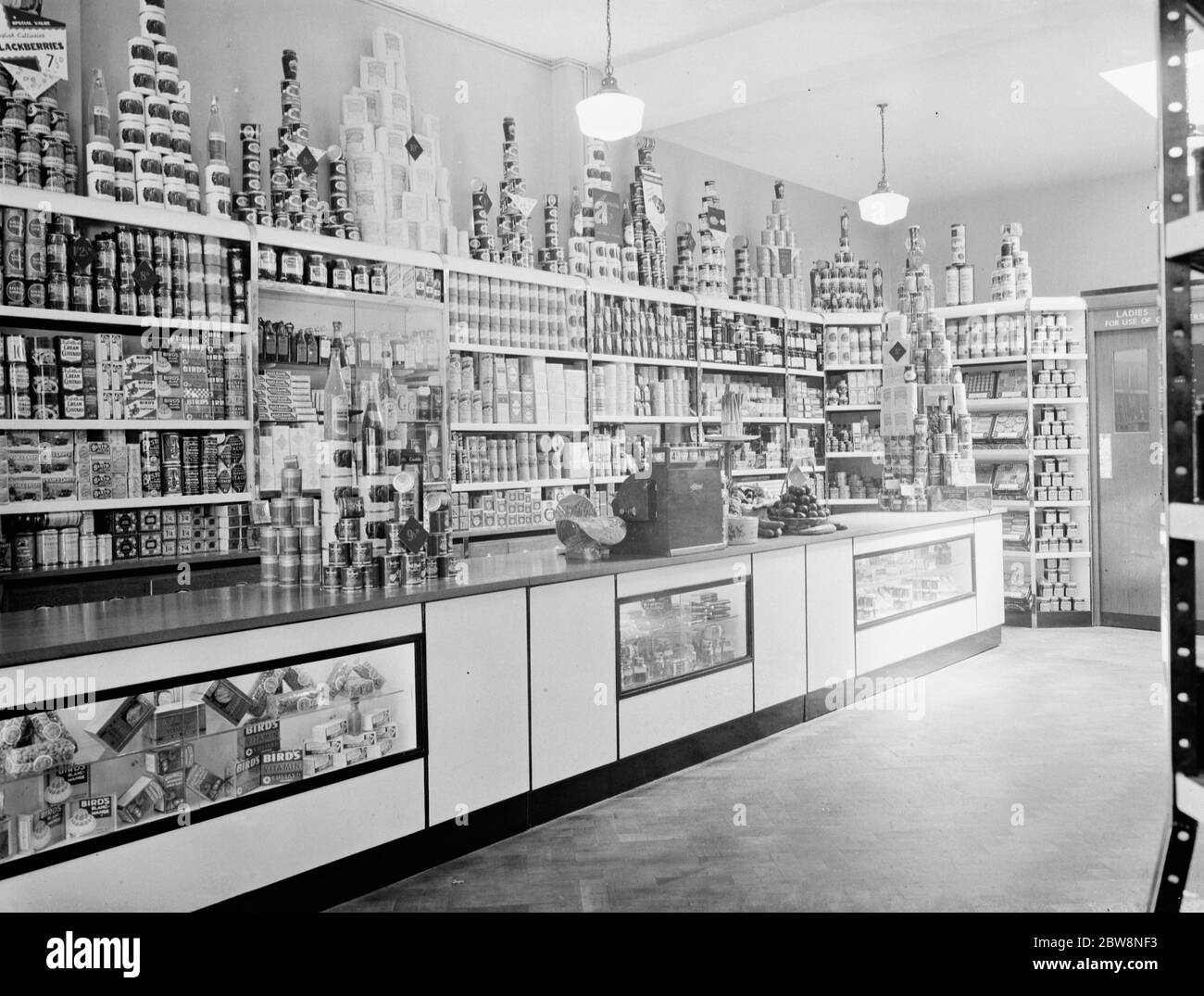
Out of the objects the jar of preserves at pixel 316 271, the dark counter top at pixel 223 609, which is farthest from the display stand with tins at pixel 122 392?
the dark counter top at pixel 223 609

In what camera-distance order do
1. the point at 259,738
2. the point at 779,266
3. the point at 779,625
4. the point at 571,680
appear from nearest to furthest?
the point at 259,738 → the point at 571,680 → the point at 779,625 → the point at 779,266

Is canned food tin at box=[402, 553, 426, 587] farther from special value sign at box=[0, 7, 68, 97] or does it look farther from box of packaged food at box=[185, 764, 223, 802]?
special value sign at box=[0, 7, 68, 97]

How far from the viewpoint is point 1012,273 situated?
8469mm

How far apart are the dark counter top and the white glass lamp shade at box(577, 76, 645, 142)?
7.66ft

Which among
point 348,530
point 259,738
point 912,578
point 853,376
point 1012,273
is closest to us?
point 259,738

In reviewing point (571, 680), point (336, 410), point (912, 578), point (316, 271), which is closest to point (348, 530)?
point (336, 410)

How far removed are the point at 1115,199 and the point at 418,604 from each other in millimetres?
9302

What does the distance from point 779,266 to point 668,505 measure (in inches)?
205

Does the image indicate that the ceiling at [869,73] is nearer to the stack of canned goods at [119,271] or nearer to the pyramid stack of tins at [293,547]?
the stack of canned goods at [119,271]

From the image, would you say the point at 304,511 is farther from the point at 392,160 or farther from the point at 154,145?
the point at 392,160

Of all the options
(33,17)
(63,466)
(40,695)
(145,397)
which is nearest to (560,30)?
(33,17)

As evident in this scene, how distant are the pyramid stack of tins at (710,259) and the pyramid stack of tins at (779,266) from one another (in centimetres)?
71

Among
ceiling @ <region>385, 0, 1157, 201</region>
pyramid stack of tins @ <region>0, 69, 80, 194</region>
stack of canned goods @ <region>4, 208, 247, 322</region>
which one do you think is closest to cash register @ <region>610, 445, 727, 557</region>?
stack of canned goods @ <region>4, 208, 247, 322</region>

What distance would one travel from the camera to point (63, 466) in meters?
4.46
